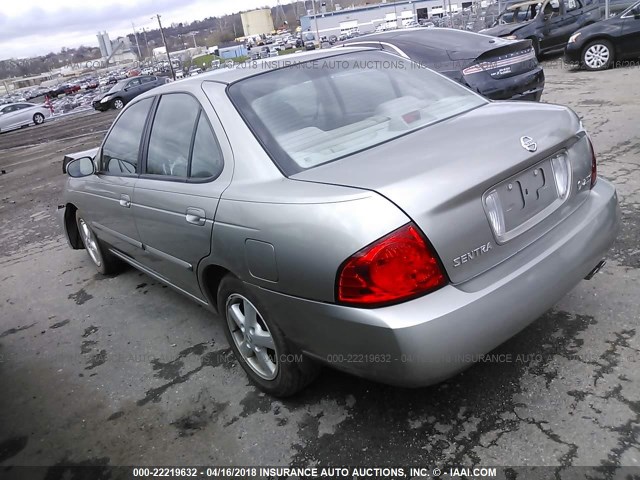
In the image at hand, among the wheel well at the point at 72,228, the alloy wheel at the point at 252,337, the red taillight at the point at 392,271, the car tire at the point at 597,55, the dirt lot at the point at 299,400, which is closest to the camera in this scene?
the red taillight at the point at 392,271

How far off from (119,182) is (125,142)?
0.33 metres

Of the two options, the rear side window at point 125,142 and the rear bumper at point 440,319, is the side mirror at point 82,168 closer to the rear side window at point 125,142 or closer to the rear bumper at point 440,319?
the rear side window at point 125,142

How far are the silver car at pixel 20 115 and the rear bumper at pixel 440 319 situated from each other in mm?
30665

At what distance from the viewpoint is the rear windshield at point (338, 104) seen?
2.57m

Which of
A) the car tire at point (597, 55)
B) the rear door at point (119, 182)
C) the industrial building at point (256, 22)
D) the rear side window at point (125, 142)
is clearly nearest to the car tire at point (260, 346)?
the rear door at point (119, 182)

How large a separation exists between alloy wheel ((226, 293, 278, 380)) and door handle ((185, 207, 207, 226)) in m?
0.42

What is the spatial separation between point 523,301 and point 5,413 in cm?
302

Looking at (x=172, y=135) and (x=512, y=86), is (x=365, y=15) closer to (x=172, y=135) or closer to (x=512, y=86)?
(x=512, y=86)

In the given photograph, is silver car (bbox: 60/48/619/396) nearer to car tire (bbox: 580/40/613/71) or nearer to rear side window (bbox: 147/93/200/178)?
rear side window (bbox: 147/93/200/178)

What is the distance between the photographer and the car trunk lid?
2027 millimetres

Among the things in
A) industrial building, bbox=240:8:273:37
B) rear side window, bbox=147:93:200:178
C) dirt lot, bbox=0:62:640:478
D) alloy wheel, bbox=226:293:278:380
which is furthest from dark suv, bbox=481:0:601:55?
industrial building, bbox=240:8:273:37

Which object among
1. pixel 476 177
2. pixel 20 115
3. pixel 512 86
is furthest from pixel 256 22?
pixel 476 177

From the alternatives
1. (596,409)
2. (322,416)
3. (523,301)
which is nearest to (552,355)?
(596,409)

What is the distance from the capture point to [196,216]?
2777mm
